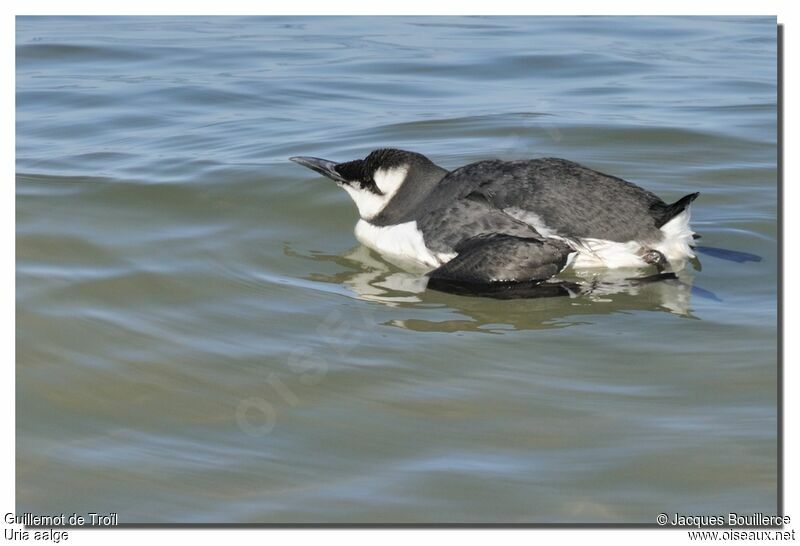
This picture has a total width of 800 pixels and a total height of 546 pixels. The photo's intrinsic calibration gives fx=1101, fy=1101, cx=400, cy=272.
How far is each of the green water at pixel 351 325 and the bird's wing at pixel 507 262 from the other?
160 mm

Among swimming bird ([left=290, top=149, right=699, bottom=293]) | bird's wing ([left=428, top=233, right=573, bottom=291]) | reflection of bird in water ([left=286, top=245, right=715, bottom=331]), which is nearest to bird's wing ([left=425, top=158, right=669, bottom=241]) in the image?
swimming bird ([left=290, top=149, right=699, bottom=293])

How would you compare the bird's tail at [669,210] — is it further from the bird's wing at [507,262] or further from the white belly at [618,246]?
the bird's wing at [507,262]

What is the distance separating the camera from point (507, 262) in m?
6.41

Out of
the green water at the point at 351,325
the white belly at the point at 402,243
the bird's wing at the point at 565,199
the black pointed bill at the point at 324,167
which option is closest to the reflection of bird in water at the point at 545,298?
the green water at the point at 351,325

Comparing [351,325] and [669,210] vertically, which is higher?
[669,210]

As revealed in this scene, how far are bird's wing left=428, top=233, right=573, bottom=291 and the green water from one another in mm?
160

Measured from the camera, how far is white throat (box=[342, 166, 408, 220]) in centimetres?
716

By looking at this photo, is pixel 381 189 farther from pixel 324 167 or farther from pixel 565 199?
pixel 565 199

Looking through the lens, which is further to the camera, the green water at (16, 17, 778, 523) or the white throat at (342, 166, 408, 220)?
the white throat at (342, 166, 408, 220)

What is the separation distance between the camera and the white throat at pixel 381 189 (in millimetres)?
7164

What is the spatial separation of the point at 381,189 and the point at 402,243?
46 cm

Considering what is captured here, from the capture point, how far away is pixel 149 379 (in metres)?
5.43

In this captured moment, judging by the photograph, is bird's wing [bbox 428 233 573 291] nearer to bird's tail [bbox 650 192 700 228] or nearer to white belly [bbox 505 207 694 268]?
white belly [bbox 505 207 694 268]

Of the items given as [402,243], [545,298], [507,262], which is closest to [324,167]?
[402,243]
